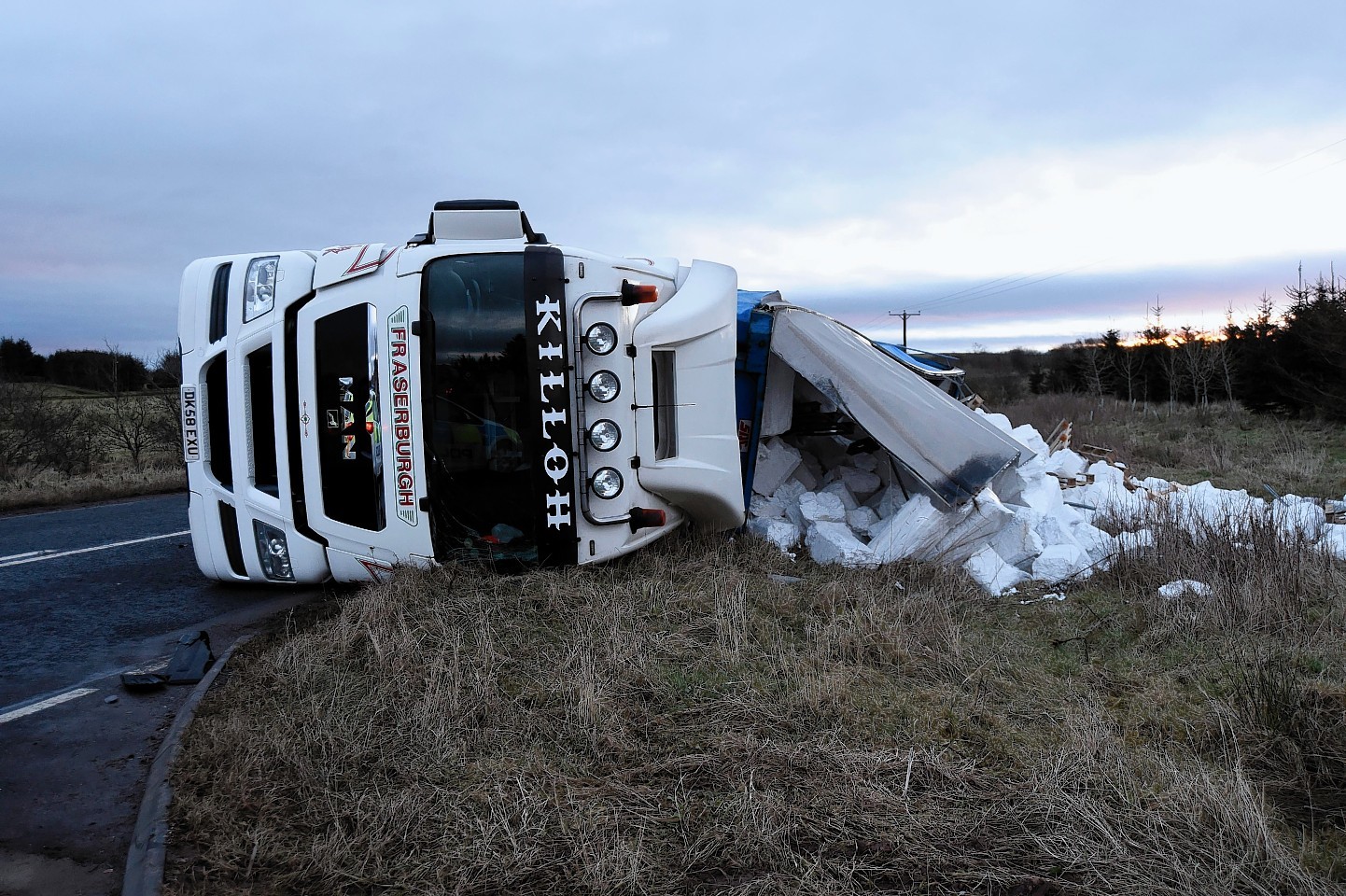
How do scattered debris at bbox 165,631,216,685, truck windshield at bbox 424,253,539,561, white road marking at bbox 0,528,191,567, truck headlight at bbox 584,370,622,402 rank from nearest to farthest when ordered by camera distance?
scattered debris at bbox 165,631,216,685, truck windshield at bbox 424,253,539,561, truck headlight at bbox 584,370,622,402, white road marking at bbox 0,528,191,567

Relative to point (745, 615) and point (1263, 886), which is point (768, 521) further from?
point (1263, 886)

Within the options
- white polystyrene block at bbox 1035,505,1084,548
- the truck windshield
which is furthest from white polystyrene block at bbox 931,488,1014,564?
the truck windshield

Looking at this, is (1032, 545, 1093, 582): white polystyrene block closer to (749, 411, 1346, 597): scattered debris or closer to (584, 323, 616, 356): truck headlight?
(749, 411, 1346, 597): scattered debris

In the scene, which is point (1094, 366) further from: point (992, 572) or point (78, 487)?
point (78, 487)

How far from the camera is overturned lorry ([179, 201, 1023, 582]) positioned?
4.91 meters

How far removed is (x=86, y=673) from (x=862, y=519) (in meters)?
5.01

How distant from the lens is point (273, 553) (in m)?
5.48

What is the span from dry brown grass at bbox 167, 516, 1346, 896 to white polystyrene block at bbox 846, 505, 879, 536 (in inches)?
61.3

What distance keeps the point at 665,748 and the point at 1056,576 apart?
146 inches

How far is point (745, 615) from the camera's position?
4520 millimetres

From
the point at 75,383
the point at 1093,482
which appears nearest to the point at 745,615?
the point at 1093,482

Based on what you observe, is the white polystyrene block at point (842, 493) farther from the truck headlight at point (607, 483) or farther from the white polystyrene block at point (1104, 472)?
the white polystyrene block at point (1104, 472)

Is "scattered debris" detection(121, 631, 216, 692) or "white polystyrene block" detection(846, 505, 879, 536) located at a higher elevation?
"white polystyrene block" detection(846, 505, 879, 536)

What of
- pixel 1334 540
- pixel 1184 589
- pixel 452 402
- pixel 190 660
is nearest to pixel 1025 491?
pixel 1184 589
